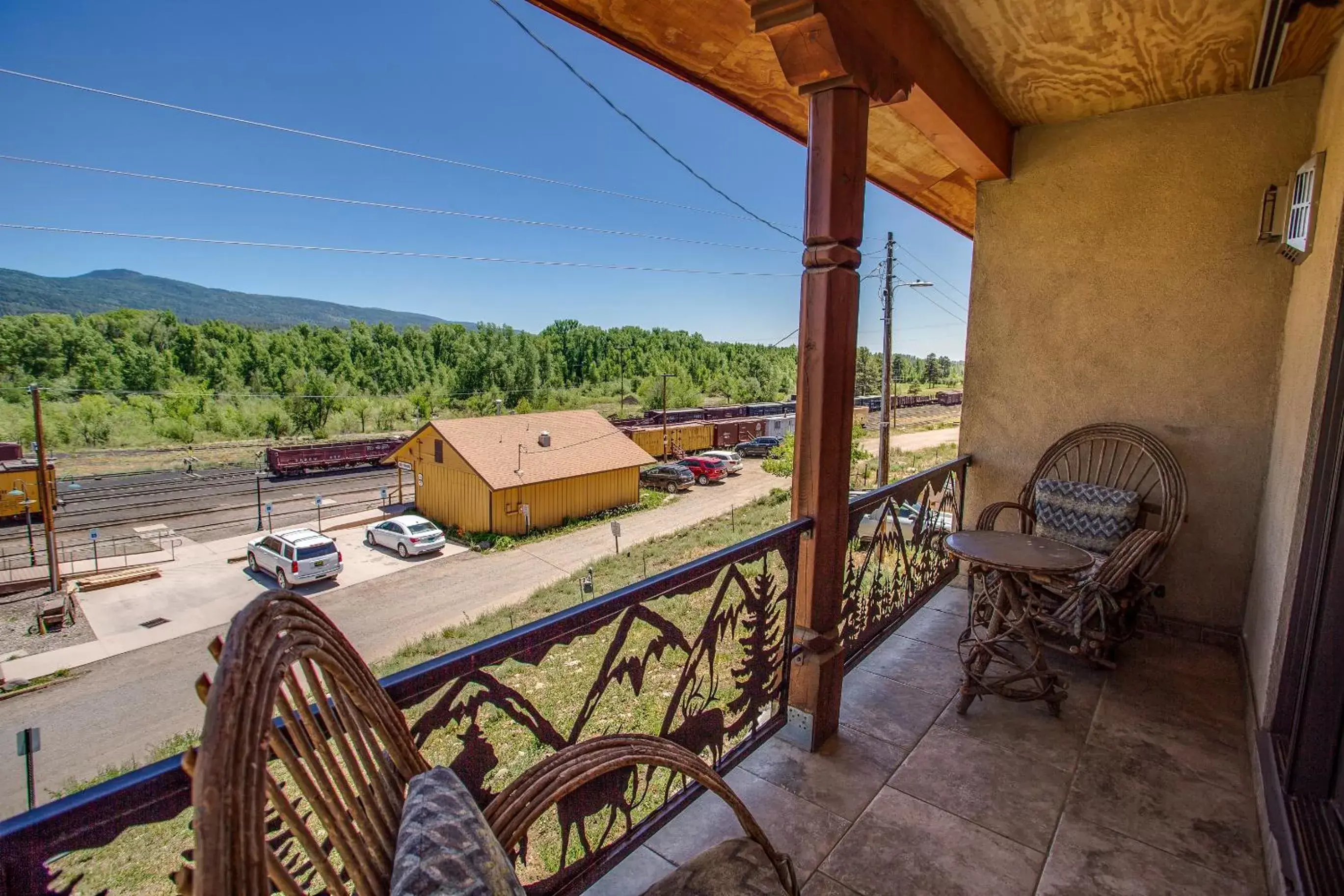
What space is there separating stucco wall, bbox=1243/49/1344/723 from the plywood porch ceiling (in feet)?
1.14

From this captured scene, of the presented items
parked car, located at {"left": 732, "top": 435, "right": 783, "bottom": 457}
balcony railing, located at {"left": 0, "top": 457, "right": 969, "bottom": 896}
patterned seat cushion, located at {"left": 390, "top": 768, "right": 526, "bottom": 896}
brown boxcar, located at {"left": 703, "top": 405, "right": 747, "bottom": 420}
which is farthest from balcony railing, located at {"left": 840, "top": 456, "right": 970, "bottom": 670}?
brown boxcar, located at {"left": 703, "top": 405, "right": 747, "bottom": 420}

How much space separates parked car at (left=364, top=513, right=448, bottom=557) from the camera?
54.1ft

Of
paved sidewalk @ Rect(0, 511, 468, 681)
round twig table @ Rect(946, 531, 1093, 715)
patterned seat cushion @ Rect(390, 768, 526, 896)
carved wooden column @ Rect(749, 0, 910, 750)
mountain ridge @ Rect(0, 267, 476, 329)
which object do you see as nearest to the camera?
patterned seat cushion @ Rect(390, 768, 526, 896)

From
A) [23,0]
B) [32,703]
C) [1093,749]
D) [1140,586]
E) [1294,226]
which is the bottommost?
[32,703]

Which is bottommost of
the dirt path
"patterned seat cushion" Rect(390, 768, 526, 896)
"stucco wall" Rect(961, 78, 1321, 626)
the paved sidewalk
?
the paved sidewalk

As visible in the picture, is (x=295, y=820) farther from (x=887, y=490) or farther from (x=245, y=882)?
(x=887, y=490)

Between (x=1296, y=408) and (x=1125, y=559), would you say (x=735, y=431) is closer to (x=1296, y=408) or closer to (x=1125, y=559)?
(x=1125, y=559)

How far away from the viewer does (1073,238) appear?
3.01 m

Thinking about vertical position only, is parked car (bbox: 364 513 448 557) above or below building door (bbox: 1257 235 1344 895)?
below

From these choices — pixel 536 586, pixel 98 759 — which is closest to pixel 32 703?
pixel 98 759

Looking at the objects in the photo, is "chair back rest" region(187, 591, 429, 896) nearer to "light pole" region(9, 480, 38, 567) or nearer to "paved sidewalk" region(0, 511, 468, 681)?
"paved sidewalk" region(0, 511, 468, 681)

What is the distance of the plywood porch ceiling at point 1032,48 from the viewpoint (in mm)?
1850

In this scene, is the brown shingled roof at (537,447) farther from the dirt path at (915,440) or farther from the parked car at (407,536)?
the dirt path at (915,440)

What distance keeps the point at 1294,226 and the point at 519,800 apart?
3.18 metres
